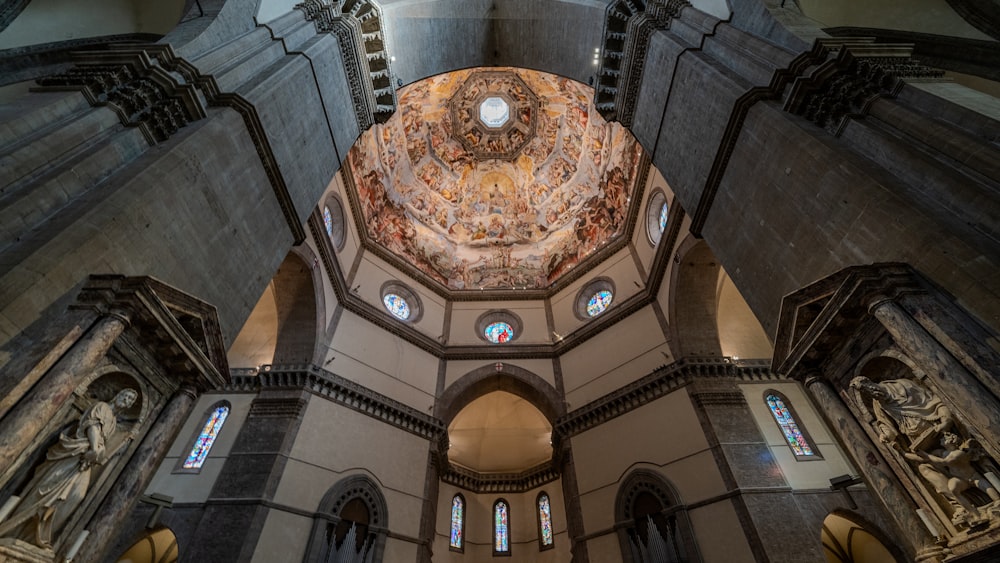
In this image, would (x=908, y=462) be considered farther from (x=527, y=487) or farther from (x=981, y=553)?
(x=527, y=487)

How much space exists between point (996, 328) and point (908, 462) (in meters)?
1.38

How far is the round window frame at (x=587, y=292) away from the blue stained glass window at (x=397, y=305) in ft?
22.8

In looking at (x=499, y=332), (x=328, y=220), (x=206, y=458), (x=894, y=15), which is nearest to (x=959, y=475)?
(x=894, y=15)

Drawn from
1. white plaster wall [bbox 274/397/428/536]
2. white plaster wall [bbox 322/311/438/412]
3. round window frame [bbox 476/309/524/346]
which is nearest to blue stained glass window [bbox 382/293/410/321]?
white plaster wall [bbox 322/311/438/412]

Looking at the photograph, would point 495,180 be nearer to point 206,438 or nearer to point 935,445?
point 206,438

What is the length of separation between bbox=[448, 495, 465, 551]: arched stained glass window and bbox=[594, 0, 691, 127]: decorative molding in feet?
49.0

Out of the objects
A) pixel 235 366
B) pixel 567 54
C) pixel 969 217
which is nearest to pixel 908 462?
pixel 969 217

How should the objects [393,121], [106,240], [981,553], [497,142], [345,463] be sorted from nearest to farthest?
[981,553] → [106,240] → [345,463] → [393,121] → [497,142]

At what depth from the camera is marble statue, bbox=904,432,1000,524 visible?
3.35 metres

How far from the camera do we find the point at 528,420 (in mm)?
20078

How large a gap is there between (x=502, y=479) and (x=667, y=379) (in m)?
9.16

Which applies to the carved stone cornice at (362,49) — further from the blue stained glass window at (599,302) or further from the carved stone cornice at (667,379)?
the carved stone cornice at (667,379)

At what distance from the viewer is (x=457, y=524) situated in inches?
633

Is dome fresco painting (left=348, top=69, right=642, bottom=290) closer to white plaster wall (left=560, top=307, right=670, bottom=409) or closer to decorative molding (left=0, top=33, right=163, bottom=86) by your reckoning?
white plaster wall (left=560, top=307, right=670, bottom=409)
